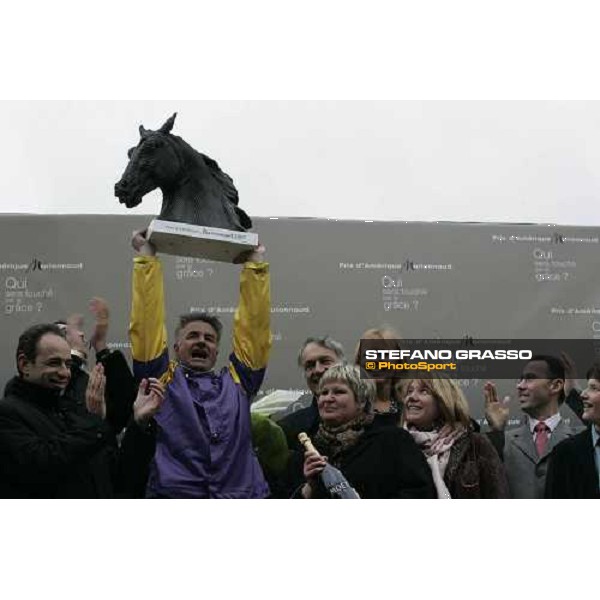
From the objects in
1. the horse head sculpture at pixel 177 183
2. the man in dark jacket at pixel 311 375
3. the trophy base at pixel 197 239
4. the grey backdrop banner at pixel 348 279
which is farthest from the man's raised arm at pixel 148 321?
the grey backdrop banner at pixel 348 279

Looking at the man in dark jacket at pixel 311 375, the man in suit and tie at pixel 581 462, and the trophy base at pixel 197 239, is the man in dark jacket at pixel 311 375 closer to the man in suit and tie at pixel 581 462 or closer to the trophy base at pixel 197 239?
the trophy base at pixel 197 239

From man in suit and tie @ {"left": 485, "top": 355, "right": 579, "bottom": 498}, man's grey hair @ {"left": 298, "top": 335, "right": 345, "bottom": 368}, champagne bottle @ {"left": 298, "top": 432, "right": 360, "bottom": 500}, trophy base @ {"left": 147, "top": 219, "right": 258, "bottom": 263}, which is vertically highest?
trophy base @ {"left": 147, "top": 219, "right": 258, "bottom": 263}

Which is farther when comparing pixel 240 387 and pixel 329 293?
pixel 329 293

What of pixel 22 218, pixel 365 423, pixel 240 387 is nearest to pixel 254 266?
pixel 240 387

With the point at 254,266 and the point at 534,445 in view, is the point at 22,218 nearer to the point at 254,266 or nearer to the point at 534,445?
the point at 254,266

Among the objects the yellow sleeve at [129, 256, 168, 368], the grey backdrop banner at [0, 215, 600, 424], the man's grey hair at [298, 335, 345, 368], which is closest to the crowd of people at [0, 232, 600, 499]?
the yellow sleeve at [129, 256, 168, 368]

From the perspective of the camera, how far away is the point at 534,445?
6285 millimetres

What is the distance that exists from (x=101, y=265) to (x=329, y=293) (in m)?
1.61

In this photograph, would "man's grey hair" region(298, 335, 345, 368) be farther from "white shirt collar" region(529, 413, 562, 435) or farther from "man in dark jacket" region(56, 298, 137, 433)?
"white shirt collar" region(529, 413, 562, 435)

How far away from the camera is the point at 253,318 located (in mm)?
5438

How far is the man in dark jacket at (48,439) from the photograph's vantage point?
5062 mm

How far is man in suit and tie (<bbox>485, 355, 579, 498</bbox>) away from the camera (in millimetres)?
6121

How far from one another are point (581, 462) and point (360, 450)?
151 centimetres

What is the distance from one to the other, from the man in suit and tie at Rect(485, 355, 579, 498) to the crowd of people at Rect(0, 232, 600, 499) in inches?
0.7
